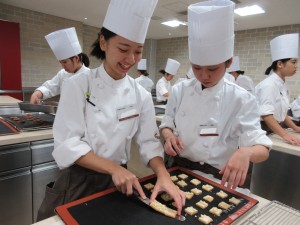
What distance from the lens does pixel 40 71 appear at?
520 centimetres

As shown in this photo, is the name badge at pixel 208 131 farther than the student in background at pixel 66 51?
No

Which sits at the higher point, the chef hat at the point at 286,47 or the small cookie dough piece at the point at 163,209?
the chef hat at the point at 286,47

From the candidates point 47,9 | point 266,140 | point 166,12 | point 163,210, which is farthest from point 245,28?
point 163,210

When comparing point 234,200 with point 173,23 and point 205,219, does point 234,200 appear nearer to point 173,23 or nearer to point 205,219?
point 205,219

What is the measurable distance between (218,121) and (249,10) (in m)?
3.86

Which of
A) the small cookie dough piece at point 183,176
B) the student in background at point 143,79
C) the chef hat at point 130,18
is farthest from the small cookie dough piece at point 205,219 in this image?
the student in background at point 143,79

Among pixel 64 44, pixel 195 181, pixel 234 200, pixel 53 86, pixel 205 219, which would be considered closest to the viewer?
pixel 205 219

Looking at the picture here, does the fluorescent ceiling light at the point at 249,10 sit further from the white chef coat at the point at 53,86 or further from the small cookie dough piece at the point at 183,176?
the small cookie dough piece at the point at 183,176

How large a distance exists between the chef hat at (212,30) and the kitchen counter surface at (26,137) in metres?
1.12

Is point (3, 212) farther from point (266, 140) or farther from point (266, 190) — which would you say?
point (266, 190)

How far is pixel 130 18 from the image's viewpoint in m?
0.90

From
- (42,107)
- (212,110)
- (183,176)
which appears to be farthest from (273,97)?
(42,107)

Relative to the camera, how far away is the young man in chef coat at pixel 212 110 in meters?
0.88

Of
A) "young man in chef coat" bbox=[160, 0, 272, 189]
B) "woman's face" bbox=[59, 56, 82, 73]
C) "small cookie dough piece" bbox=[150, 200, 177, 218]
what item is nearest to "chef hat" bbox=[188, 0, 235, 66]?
"young man in chef coat" bbox=[160, 0, 272, 189]
